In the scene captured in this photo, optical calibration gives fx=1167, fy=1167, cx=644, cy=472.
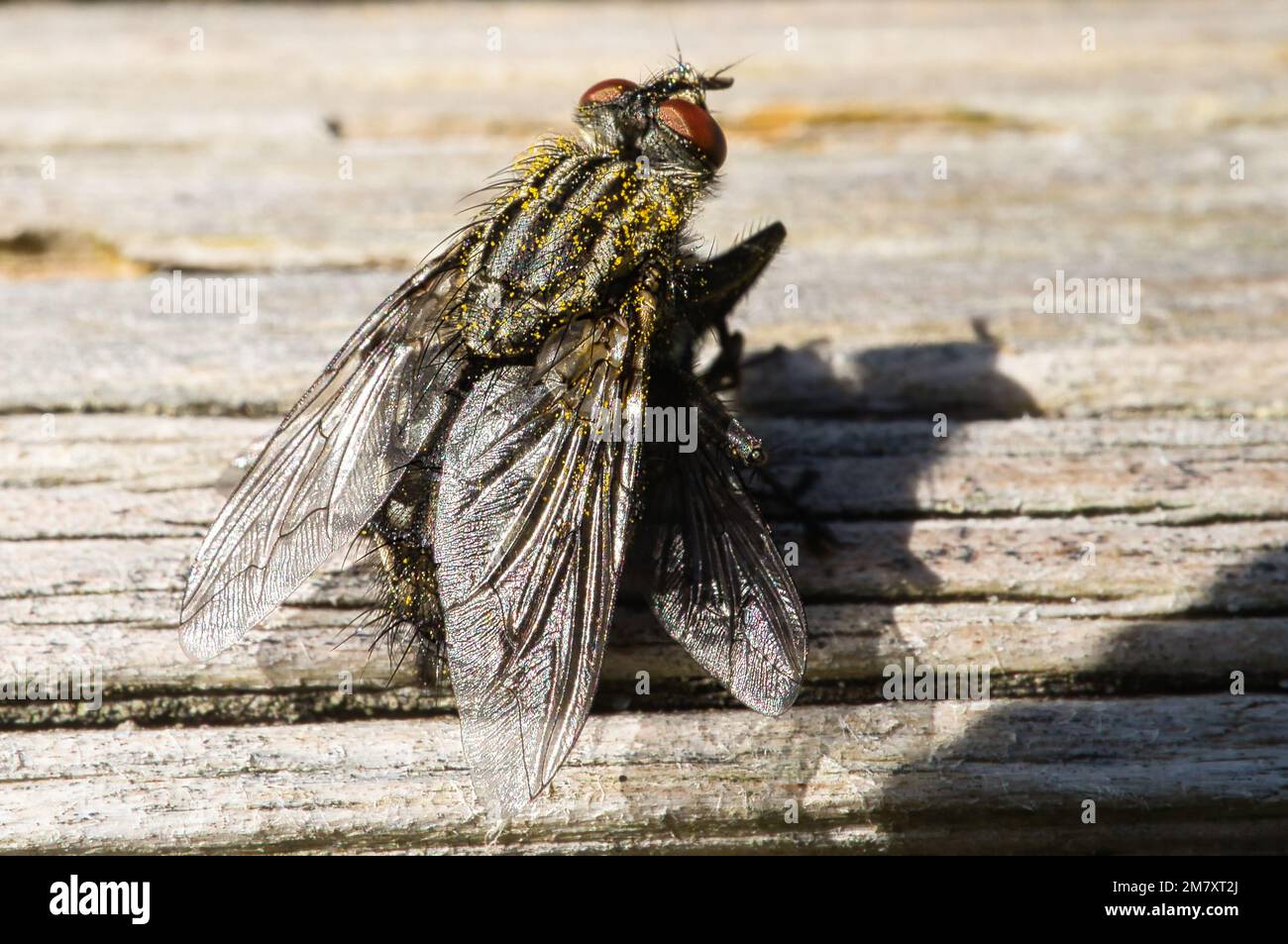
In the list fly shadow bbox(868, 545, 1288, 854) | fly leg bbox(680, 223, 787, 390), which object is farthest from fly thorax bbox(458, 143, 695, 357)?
fly shadow bbox(868, 545, 1288, 854)

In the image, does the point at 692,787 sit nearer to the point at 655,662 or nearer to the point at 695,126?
the point at 655,662

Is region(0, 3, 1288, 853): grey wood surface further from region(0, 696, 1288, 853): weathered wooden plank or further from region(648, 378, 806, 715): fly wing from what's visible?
region(648, 378, 806, 715): fly wing

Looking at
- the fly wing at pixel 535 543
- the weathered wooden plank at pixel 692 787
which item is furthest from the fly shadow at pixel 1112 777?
the fly wing at pixel 535 543

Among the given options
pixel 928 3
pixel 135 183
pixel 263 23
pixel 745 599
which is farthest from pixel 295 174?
pixel 928 3

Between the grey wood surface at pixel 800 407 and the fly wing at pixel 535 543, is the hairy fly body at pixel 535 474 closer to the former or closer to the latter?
the fly wing at pixel 535 543

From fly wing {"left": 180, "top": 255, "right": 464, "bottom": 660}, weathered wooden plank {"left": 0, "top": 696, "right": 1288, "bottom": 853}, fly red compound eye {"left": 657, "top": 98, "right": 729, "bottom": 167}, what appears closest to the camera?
weathered wooden plank {"left": 0, "top": 696, "right": 1288, "bottom": 853}
